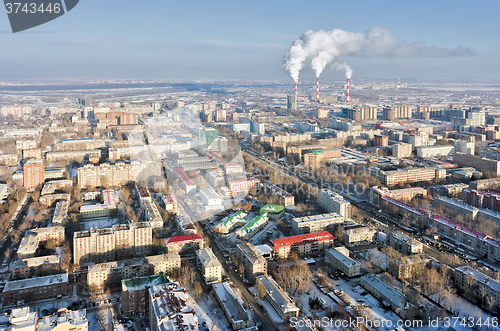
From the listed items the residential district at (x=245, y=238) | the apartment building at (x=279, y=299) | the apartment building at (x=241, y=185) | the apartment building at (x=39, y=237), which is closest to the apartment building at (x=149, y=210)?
the residential district at (x=245, y=238)

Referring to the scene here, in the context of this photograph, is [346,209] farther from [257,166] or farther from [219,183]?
[257,166]

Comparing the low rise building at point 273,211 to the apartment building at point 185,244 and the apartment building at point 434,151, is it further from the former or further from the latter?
the apartment building at point 434,151

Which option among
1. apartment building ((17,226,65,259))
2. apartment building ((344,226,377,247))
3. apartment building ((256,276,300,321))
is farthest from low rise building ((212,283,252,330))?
apartment building ((17,226,65,259))

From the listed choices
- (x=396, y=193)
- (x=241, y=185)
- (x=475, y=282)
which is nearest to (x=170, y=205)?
(x=241, y=185)

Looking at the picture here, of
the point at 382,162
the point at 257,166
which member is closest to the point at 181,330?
the point at 257,166

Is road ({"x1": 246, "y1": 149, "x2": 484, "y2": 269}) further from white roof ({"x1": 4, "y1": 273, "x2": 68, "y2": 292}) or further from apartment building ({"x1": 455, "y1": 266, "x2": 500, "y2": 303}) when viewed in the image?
white roof ({"x1": 4, "y1": 273, "x2": 68, "y2": 292})
